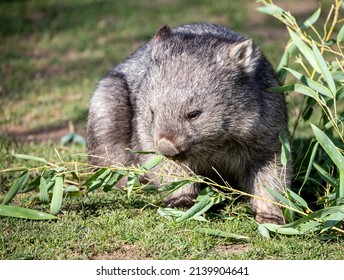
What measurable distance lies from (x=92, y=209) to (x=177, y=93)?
1.13 m

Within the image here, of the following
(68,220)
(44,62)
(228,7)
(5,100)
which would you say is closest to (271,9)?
(68,220)

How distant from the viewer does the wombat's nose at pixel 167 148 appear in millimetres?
4551

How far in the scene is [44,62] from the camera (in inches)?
387

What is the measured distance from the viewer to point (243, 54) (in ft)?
16.4

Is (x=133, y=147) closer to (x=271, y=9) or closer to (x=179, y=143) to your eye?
(x=179, y=143)

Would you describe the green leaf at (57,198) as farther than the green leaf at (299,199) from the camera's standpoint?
Yes

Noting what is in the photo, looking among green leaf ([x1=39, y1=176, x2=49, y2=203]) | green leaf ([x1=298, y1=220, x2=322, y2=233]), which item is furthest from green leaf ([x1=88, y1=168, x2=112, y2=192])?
green leaf ([x1=298, y1=220, x2=322, y2=233])

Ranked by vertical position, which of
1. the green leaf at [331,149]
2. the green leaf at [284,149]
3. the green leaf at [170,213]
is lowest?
the green leaf at [170,213]

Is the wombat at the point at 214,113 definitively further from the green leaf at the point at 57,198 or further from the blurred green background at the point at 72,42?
the blurred green background at the point at 72,42

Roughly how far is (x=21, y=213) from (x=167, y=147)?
1.11 meters

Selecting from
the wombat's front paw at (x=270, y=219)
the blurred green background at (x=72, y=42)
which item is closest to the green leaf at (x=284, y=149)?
the wombat's front paw at (x=270, y=219)

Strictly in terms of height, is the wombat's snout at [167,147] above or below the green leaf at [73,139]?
above

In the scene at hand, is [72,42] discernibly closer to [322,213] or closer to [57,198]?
[57,198]

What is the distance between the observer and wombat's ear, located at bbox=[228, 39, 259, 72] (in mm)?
4945
